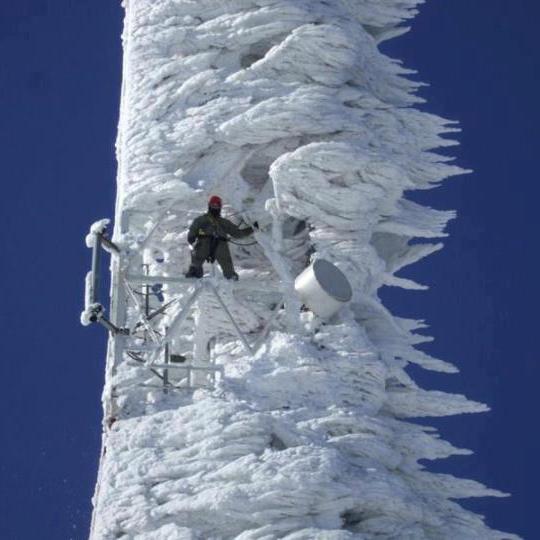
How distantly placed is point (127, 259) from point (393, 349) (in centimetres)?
472

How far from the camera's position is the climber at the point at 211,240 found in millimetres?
36750

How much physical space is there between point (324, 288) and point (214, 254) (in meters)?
1.98

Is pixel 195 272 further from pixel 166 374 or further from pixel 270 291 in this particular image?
pixel 166 374

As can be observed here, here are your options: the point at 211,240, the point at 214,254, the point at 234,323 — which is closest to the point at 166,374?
the point at 234,323

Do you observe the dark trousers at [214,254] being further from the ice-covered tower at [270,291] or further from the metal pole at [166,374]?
the metal pole at [166,374]

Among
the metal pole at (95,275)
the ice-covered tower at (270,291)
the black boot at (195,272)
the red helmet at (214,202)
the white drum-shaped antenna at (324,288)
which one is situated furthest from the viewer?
the black boot at (195,272)

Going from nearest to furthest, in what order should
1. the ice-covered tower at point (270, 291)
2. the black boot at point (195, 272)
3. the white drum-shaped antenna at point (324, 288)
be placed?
1. the ice-covered tower at point (270, 291)
2. the white drum-shaped antenna at point (324, 288)
3. the black boot at point (195, 272)

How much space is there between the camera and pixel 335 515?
33.3 meters

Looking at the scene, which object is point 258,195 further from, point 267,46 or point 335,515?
point 335,515

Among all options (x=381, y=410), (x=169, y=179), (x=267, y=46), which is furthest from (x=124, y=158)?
(x=381, y=410)

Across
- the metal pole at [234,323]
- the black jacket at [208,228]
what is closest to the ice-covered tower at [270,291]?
the metal pole at [234,323]

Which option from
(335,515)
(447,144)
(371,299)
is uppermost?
(447,144)

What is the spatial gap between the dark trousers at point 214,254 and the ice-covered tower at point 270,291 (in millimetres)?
240

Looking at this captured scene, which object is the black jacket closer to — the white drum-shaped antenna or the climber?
the climber
